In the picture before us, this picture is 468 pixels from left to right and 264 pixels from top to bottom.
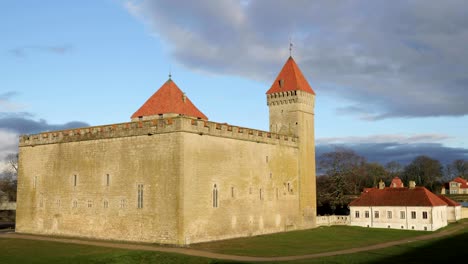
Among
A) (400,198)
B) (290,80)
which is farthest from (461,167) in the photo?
(290,80)

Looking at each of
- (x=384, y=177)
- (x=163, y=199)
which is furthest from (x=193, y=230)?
(x=384, y=177)

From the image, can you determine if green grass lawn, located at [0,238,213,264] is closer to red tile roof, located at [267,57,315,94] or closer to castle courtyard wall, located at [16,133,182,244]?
castle courtyard wall, located at [16,133,182,244]

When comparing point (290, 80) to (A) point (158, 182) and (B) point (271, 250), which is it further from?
(B) point (271, 250)

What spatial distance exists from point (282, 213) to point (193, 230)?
1251 centimetres

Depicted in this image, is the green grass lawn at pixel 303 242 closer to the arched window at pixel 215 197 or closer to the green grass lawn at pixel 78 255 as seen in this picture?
the arched window at pixel 215 197

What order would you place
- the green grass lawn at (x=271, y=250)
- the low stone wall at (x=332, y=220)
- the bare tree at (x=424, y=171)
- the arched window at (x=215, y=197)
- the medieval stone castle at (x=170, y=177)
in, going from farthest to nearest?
the bare tree at (x=424, y=171), the low stone wall at (x=332, y=220), the arched window at (x=215, y=197), the medieval stone castle at (x=170, y=177), the green grass lawn at (x=271, y=250)

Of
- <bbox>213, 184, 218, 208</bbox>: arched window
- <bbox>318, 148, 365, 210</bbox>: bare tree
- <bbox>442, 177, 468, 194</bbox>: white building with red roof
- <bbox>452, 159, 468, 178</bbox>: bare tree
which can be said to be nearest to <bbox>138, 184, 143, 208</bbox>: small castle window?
<bbox>213, 184, 218, 208</bbox>: arched window

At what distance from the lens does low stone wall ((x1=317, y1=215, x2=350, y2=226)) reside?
165 feet

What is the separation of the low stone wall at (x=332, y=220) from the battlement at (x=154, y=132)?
10035mm

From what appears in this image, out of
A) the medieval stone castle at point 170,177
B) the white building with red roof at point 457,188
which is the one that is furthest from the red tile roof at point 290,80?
the white building with red roof at point 457,188

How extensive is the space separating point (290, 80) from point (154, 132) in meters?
18.4

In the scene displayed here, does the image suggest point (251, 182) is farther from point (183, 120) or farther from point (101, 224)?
point (101, 224)

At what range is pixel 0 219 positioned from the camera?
209ft

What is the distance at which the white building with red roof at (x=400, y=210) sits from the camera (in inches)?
1911
